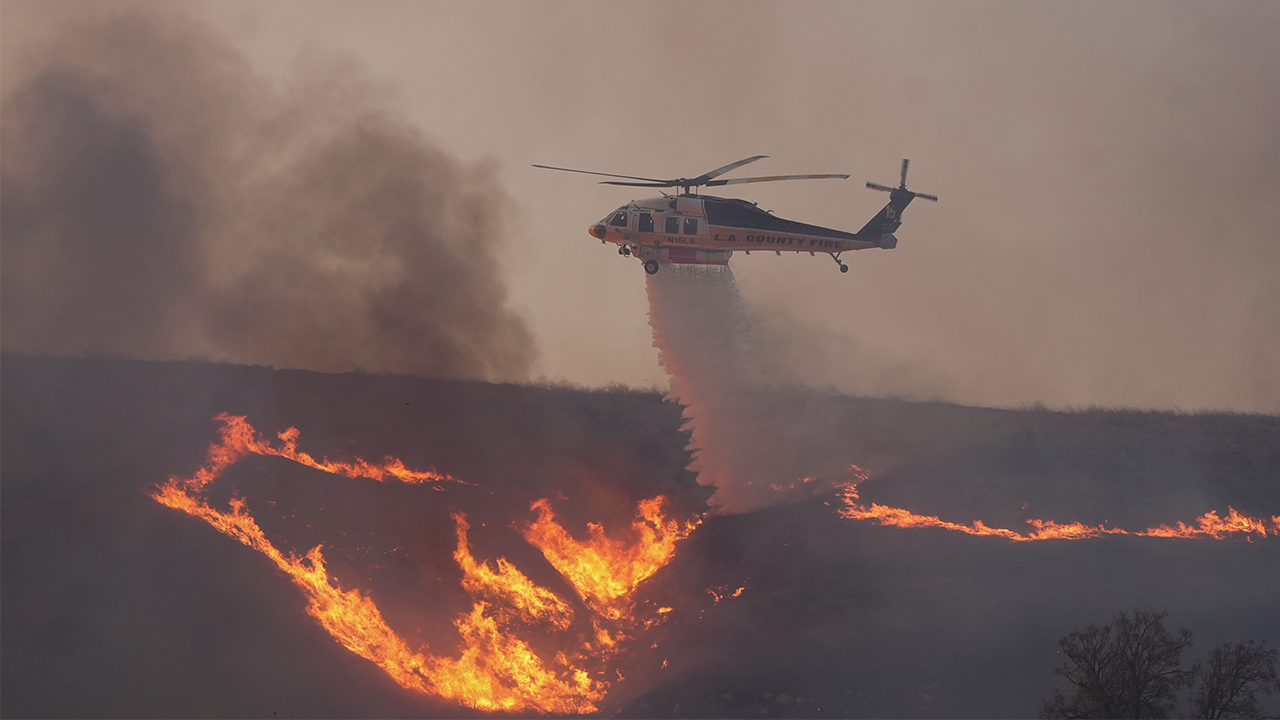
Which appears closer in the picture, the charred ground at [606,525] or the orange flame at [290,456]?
the charred ground at [606,525]

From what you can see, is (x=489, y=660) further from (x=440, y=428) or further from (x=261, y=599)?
(x=440, y=428)

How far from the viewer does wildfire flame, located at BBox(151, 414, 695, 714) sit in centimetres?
3850

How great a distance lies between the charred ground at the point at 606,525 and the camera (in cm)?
3731

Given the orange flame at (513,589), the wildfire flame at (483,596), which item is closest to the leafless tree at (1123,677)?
the wildfire flame at (483,596)

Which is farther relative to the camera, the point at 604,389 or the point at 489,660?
the point at 604,389

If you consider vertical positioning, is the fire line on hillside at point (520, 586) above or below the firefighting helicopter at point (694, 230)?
below

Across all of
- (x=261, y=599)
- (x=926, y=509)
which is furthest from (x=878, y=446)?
(x=261, y=599)

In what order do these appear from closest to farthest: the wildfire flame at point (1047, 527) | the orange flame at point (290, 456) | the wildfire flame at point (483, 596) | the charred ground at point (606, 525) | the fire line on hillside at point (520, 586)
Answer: the charred ground at point (606, 525)
the wildfire flame at point (483, 596)
the fire line on hillside at point (520, 586)
the orange flame at point (290, 456)
the wildfire flame at point (1047, 527)

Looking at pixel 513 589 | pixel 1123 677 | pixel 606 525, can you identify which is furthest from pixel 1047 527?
pixel 513 589

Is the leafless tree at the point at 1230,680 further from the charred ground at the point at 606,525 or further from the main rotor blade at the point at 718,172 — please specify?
the main rotor blade at the point at 718,172

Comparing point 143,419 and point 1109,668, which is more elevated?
point 143,419

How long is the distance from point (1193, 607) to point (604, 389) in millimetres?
29671

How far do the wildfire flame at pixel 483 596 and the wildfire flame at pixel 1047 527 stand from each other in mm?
7594

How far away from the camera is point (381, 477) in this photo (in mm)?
45562
